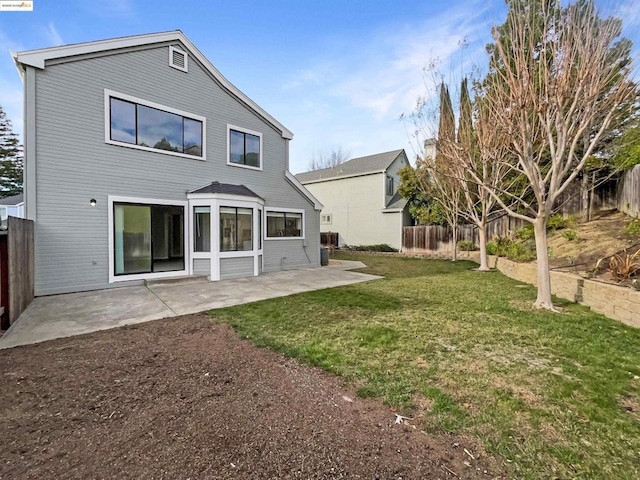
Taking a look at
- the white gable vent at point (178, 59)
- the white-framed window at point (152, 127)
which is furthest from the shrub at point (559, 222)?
the white gable vent at point (178, 59)

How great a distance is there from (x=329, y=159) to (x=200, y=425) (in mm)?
43340

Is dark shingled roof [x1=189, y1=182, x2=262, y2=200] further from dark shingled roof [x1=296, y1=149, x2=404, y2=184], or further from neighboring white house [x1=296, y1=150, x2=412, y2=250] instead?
dark shingled roof [x1=296, y1=149, x2=404, y2=184]

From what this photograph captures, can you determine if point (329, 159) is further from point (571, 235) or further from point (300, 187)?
point (571, 235)

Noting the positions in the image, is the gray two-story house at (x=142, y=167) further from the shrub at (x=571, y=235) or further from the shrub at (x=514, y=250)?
the shrub at (x=571, y=235)

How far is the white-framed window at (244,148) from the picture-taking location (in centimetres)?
1124

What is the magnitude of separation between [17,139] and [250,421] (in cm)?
3900

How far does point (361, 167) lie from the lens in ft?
71.5

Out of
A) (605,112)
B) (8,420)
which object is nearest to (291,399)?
(8,420)

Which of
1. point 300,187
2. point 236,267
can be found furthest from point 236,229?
point 300,187

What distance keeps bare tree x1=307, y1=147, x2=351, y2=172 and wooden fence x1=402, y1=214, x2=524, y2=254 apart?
25656mm

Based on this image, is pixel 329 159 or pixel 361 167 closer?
pixel 361 167

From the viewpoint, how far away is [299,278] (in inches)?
399

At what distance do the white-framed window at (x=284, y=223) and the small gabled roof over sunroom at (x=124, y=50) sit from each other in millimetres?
3721

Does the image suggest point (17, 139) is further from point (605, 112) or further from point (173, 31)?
point (605, 112)
